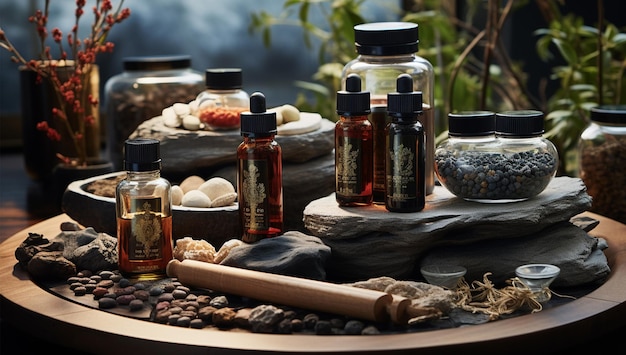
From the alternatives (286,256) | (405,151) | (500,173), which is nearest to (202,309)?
(286,256)

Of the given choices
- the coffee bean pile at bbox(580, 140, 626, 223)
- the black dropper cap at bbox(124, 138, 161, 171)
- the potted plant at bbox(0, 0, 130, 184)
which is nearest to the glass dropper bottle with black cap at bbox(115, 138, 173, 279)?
the black dropper cap at bbox(124, 138, 161, 171)

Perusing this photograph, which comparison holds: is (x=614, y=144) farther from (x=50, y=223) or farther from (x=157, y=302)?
(x=50, y=223)

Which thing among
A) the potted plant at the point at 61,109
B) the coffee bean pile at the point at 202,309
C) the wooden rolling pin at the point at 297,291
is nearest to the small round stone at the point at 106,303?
the coffee bean pile at the point at 202,309

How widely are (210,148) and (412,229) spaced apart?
1.49ft

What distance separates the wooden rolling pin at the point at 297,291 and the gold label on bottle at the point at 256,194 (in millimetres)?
119

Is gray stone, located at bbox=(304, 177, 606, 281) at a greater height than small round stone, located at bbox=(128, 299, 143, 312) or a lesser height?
greater

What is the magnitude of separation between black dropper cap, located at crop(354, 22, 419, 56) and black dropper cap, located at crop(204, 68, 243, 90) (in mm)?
287

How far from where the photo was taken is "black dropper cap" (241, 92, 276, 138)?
1.35 metres

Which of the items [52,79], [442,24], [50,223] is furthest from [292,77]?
[50,223]

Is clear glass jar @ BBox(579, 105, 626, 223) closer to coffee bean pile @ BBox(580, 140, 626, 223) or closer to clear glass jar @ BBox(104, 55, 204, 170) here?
coffee bean pile @ BBox(580, 140, 626, 223)

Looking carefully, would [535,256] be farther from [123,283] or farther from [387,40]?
[123,283]

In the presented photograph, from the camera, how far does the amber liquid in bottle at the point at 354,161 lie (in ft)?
4.52

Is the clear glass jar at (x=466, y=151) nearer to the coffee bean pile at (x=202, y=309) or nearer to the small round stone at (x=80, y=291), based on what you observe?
the coffee bean pile at (x=202, y=309)

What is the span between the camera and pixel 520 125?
1361mm
